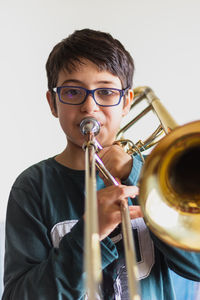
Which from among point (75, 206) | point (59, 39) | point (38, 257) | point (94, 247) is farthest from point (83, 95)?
point (59, 39)

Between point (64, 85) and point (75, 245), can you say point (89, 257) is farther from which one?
point (64, 85)

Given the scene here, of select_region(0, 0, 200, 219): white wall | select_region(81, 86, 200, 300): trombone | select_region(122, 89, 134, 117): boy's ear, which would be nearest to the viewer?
select_region(81, 86, 200, 300): trombone

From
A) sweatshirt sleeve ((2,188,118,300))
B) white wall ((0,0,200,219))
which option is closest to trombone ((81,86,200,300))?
sweatshirt sleeve ((2,188,118,300))

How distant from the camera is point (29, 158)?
1.68m

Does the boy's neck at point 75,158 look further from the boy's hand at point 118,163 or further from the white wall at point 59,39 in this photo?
the white wall at point 59,39

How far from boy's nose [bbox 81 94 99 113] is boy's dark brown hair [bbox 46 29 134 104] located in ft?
0.26

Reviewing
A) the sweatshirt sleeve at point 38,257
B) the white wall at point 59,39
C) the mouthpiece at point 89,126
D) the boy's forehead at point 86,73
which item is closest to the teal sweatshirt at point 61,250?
the sweatshirt sleeve at point 38,257

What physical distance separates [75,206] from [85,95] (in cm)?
25

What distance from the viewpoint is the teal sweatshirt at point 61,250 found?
0.65 metres

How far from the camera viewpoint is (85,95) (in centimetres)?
80

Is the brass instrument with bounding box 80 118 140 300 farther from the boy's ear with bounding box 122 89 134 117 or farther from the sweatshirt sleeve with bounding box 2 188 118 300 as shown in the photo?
the boy's ear with bounding box 122 89 134 117

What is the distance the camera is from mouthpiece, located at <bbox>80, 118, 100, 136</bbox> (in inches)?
28.2

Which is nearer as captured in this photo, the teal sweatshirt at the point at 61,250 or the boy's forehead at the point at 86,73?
the teal sweatshirt at the point at 61,250

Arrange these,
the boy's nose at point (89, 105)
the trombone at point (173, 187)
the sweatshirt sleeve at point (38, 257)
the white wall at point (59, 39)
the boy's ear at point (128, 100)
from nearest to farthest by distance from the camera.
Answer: the trombone at point (173, 187) → the sweatshirt sleeve at point (38, 257) → the boy's nose at point (89, 105) → the boy's ear at point (128, 100) → the white wall at point (59, 39)
